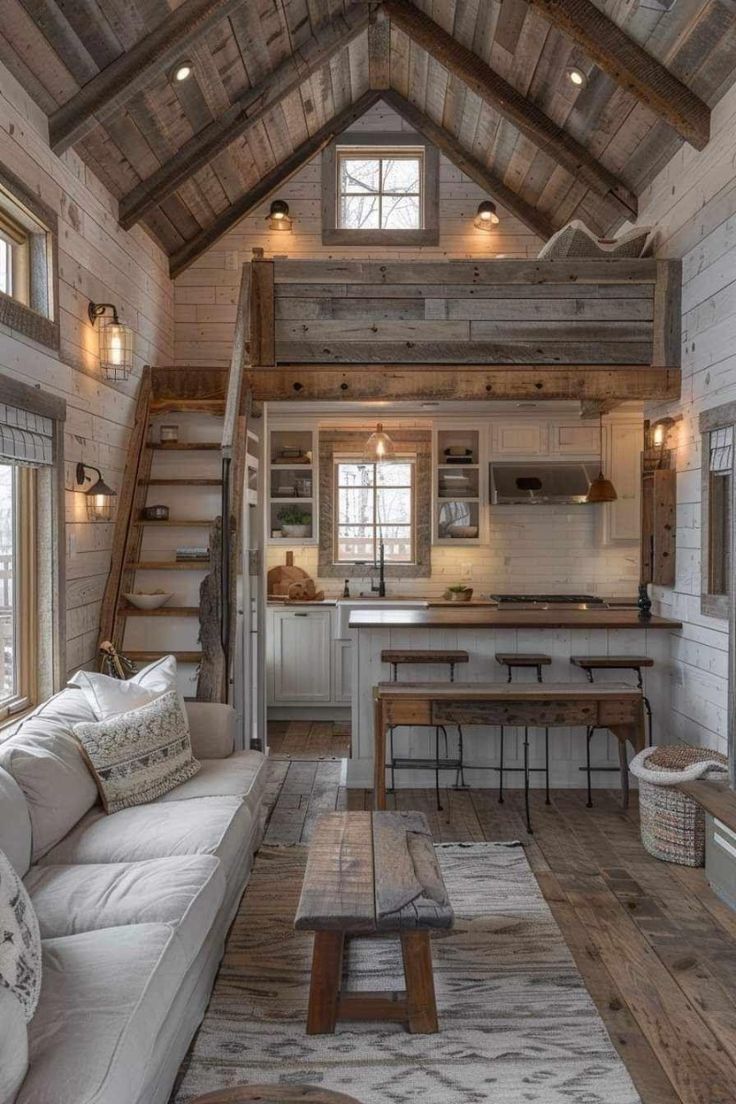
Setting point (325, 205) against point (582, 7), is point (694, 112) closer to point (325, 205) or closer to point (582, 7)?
point (582, 7)

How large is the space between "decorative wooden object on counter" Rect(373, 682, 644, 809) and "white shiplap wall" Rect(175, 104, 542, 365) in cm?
388

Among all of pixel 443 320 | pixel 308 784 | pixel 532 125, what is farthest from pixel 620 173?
pixel 308 784

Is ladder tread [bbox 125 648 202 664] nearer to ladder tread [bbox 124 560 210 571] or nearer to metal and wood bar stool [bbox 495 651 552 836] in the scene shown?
ladder tread [bbox 124 560 210 571]

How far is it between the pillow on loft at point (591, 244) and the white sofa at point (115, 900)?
3.66 m

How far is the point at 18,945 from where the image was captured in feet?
6.30

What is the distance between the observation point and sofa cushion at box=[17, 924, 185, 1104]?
1741mm

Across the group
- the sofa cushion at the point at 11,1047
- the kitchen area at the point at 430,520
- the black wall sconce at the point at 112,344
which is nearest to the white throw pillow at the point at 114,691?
the sofa cushion at the point at 11,1047

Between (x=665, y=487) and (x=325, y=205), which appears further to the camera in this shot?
(x=325, y=205)

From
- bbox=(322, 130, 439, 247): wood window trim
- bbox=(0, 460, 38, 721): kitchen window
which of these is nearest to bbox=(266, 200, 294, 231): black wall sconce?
bbox=(322, 130, 439, 247): wood window trim

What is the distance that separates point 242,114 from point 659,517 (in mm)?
3713

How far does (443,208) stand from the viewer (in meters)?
7.44

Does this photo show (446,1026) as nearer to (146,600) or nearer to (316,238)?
(146,600)

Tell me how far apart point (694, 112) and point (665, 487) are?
2.02 m

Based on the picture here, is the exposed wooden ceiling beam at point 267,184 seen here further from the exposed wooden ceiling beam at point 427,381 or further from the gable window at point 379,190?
the exposed wooden ceiling beam at point 427,381
